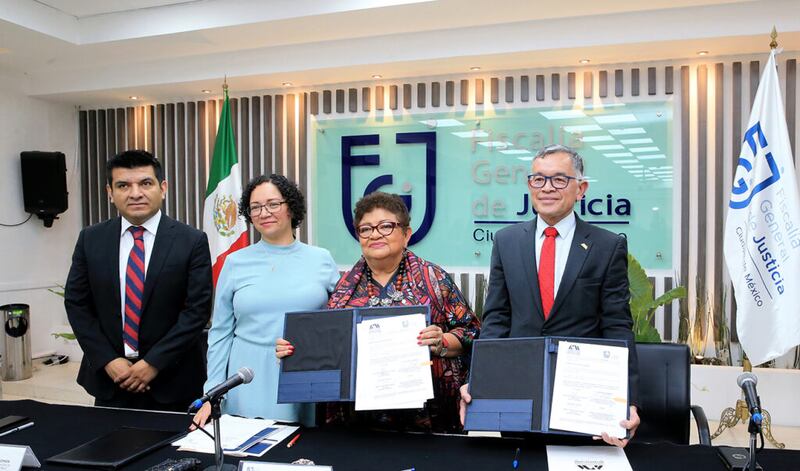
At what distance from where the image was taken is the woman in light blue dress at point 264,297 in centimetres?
216

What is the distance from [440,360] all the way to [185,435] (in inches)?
35.7

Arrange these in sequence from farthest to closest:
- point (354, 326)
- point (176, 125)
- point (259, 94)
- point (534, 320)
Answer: point (176, 125) → point (259, 94) → point (534, 320) → point (354, 326)

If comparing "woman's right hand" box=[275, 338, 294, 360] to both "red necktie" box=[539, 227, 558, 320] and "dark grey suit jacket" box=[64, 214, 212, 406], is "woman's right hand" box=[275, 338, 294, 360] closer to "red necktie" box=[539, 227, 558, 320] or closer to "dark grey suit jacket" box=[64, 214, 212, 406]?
"dark grey suit jacket" box=[64, 214, 212, 406]

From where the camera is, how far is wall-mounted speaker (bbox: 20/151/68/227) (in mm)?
6363

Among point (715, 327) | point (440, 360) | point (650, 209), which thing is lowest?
point (715, 327)

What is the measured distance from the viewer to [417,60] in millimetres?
5035

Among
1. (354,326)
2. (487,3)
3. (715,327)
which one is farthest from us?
(715,327)

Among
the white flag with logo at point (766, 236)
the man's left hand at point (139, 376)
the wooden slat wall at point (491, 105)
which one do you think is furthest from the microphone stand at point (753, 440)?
the wooden slat wall at point (491, 105)

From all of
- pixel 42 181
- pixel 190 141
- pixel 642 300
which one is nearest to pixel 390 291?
pixel 642 300

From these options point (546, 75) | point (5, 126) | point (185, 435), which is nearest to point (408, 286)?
point (185, 435)

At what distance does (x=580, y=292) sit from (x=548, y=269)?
14 centimetres

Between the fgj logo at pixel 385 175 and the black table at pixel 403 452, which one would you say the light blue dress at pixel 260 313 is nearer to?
the black table at pixel 403 452

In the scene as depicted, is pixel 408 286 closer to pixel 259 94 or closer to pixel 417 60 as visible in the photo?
pixel 417 60

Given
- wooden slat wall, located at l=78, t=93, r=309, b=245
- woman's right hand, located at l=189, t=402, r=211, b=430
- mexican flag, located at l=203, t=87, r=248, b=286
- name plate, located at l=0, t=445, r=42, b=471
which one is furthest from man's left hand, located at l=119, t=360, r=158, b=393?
wooden slat wall, located at l=78, t=93, r=309, b=245
